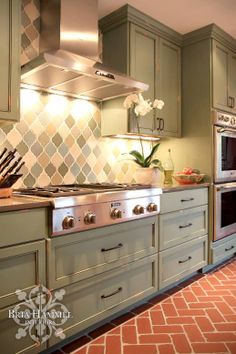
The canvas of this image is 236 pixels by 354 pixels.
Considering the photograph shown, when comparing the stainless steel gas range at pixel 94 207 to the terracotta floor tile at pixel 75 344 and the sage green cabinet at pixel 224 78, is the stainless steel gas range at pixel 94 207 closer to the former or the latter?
the terracotta floor tile at pixel 75 344

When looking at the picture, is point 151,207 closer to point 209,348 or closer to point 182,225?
point 182,225

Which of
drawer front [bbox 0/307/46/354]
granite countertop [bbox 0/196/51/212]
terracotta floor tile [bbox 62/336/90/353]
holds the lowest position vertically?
terracotta floor tile [bbox 62/336/90/353]

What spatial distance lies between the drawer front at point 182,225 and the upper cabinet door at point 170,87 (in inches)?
33.2

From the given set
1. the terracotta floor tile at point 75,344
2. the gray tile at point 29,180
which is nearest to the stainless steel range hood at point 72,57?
the gray tile at point 29,180

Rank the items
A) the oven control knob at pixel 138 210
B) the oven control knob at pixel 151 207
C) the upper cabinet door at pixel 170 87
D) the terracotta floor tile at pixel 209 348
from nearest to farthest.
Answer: the terracotta floor tile at pixel 209 348 < the oven control knob at pixel 138 210 < the oven control knob at pixel 151 207 < the upper cabinet door at pixel 170 87

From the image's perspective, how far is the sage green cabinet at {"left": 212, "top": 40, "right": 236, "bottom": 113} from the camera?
2955mm

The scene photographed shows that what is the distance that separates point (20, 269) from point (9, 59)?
121 centimetres

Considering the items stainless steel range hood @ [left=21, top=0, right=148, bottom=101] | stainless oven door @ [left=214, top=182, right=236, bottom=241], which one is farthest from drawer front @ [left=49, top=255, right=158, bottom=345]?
stainless steel range hood @ [left=21, top=0, right=148, bottom=101]

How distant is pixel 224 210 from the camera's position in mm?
3086

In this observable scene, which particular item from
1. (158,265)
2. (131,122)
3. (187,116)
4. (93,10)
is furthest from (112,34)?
(158,265)

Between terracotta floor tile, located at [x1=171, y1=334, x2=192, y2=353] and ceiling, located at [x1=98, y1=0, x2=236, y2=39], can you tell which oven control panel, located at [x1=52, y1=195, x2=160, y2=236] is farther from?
ceiling, located at [x1=98, y1=0, x2=236, y2=39]

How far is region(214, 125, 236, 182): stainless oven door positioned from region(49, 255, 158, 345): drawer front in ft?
4.10

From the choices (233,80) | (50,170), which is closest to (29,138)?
(50,170)

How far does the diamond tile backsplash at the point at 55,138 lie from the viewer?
86.9 inches
